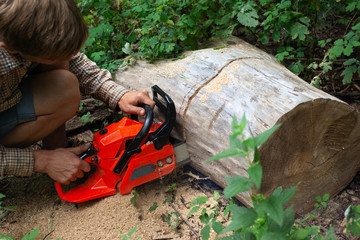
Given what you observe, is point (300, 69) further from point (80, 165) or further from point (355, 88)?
point (80, 165)

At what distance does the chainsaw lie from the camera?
7.28 ft

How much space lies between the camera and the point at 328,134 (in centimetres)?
225

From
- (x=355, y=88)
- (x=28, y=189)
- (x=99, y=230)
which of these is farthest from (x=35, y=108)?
(x=355, y=88)

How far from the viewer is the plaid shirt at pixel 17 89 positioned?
1946 millimetres

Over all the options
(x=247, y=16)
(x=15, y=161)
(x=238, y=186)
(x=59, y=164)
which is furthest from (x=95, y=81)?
(x=238, y=186)

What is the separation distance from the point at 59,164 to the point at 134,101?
0.64 metres

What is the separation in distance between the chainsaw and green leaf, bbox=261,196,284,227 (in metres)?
1.10

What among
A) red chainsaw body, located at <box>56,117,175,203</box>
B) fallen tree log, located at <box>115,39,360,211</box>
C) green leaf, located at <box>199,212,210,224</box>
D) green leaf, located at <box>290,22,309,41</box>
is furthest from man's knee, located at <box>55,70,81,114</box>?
green leaf, located at <box>290,22,309,41</box>

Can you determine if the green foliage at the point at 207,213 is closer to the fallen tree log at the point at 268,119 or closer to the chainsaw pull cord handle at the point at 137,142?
the fallen tree log at the point at 268,119

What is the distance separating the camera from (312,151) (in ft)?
7.38

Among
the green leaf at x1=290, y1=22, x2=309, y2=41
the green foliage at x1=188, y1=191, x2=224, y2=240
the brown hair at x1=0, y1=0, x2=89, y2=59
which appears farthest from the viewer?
the green leaf at x1=290, y1=22, x2=309, y2=41

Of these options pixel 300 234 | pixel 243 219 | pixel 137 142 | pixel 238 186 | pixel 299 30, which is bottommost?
pixel 137 142

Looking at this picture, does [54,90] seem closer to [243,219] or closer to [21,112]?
[21,112]

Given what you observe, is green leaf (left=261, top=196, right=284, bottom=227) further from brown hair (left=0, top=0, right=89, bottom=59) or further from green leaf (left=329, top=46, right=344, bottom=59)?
green leaf (left=329, top=46, right=344, bottom=59)
